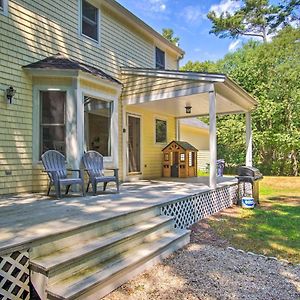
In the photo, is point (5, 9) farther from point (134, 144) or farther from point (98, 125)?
point (134, 144)

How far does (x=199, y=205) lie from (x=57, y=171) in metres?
Result: 3.10

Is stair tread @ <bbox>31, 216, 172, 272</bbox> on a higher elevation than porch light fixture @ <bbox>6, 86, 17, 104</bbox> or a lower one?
lower

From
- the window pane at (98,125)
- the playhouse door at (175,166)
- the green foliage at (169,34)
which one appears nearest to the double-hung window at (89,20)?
the window pane at (98,125)

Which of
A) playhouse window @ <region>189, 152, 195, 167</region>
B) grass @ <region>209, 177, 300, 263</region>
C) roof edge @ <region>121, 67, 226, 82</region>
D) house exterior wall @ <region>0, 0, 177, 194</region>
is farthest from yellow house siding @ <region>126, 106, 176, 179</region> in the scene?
grass @ <region>209, 177, 300, 263</region>

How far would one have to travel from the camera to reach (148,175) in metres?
10.5

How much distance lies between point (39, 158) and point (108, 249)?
359 centimetres

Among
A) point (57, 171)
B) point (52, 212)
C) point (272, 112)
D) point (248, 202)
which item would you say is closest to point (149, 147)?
point (248, 202)

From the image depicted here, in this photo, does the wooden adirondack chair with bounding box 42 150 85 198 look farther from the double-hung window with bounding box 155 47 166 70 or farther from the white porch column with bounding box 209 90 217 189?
the double-hung window with bounding box 155 47 166 70

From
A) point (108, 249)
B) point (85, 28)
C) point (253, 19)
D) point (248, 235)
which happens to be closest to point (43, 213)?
point (108, 249)

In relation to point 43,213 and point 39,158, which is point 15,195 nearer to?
point 39,158

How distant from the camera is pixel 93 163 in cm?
658

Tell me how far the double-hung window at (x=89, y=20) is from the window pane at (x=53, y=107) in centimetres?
225

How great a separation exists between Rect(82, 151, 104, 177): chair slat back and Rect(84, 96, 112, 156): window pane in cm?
45

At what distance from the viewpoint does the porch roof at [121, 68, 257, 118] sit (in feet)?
23.8
